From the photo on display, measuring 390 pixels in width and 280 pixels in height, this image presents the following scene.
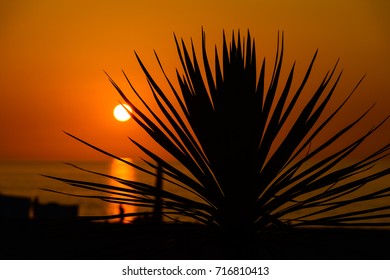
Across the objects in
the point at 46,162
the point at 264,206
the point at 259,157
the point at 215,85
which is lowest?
the point at 264,206

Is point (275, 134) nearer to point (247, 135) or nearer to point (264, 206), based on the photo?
point (247, 135)

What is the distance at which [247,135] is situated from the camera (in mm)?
2336

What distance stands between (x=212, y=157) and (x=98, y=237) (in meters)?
0.58

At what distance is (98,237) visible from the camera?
2236mm

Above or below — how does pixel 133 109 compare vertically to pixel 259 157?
above

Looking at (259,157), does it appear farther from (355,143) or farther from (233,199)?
(355,143)

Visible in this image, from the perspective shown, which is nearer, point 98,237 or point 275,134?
point 98,237

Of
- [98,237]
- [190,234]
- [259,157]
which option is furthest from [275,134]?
[98,237]

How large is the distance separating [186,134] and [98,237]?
577 millimetres
